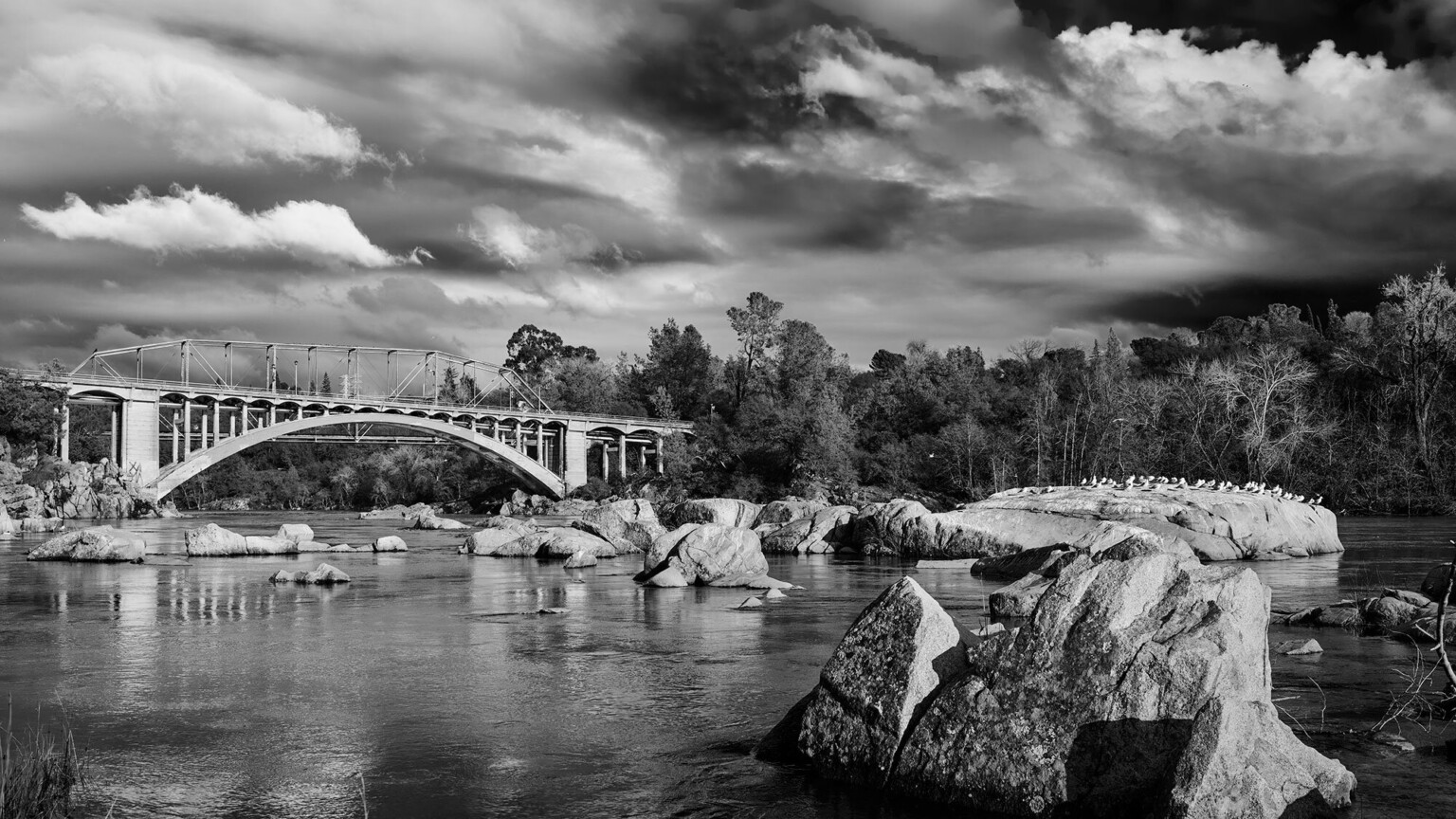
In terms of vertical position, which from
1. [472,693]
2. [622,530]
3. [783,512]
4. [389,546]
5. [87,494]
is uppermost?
[87,494]

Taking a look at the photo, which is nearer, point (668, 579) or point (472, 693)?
point (472, 693)

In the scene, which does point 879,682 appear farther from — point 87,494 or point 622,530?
point 87,494

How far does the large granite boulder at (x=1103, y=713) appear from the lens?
8922 mm

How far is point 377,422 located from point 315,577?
58963 mm

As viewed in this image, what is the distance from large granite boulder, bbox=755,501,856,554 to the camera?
4862 centimetres

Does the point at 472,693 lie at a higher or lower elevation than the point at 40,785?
lower

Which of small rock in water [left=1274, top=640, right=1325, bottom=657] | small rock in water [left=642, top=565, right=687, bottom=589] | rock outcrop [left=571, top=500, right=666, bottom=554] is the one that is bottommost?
small rock in water [left=1274, top=640, right=1325, bottom=657]

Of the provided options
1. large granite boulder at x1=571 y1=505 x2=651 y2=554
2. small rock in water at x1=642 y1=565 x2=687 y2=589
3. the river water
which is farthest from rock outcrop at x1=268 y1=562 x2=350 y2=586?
large granite boulder at x1=571 y1=505 x2=651 y2=554

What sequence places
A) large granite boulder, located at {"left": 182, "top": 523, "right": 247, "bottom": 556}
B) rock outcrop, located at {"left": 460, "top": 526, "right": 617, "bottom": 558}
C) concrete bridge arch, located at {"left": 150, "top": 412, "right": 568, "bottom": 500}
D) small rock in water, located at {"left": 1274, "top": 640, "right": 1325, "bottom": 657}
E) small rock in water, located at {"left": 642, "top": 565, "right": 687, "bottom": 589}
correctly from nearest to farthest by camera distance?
small rock in water, located at {"left": 1274, "top": 640, "right": 1325, "bottom": 657}, small rock in water, located at {"left": 642, "top": 565, "right": 687, "bottom": 589}, rock outcrop, located at {"left": 460, "top": 526, "right": 617, "bottom": 558}, large granite boulder, located at {"left": 182, "top": 523, "right": 247, "bottom": 556}, concrete bridge arch, located at {"left": 150, "top": 412, "right": 568, "bottom": 500}

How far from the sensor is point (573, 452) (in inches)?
4592

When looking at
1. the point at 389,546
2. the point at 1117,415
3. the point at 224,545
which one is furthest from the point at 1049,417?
the point at 224,545

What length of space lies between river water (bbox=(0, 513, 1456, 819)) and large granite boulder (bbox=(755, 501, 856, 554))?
17.0 metres

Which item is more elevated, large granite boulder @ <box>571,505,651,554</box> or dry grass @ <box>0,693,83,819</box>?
large granite boulder @ <box>571,505,651,554</box>

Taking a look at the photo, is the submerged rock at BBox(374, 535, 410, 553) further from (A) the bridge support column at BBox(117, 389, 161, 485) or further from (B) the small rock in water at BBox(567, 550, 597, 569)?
(A) the bridge support column at BBox(117, 389, 161, 485)
